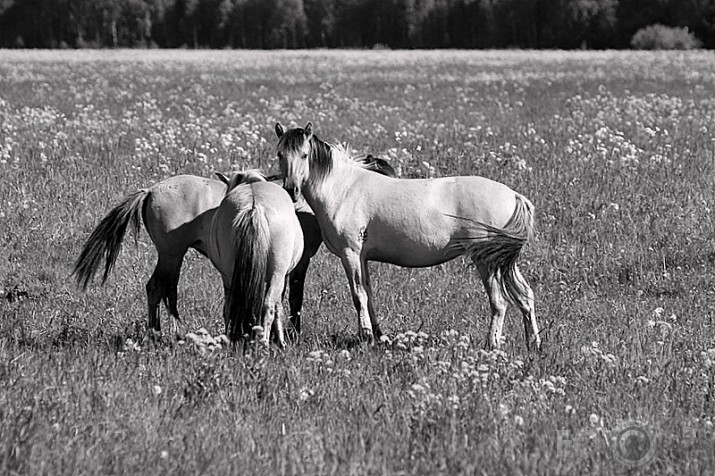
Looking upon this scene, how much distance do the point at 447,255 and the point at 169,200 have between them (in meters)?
2.25

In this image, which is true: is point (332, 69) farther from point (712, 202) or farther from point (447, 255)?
point (447, 255)

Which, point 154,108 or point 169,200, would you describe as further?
point 154,108

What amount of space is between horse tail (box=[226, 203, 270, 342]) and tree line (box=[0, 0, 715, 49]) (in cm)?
9298

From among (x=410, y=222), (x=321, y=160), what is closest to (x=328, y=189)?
(x=321, y=160)

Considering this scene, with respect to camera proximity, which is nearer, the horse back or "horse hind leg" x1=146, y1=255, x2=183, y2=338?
the horse back

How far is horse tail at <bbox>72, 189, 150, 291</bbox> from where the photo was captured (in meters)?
8.44

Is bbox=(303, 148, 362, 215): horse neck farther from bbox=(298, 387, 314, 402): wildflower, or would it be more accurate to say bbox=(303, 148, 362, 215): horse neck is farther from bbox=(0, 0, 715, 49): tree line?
bbox=(0, 0, 715, 49): tree line

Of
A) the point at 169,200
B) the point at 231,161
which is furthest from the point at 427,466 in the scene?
the point at 231,161

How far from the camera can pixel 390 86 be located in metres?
32.4

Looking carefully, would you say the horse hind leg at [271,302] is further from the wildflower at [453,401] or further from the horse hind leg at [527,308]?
the wildflower at [453,401]

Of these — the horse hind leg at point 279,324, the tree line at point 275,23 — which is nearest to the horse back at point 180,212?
the horse hind leg at point 279,324

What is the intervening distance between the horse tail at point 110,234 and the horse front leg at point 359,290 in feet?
5.84

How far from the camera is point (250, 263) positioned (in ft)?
23.6

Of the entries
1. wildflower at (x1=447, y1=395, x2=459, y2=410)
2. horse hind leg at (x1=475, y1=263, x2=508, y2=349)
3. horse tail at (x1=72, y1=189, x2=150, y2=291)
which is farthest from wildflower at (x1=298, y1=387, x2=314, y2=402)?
horse tail at (x1=72, y1=189, x2=150, y2=291)
